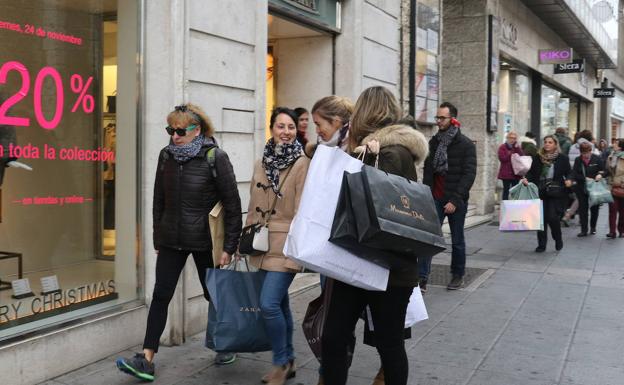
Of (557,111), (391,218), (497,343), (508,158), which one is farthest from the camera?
(557,111)

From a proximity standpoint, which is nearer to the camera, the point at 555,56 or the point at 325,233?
the point at 325,233

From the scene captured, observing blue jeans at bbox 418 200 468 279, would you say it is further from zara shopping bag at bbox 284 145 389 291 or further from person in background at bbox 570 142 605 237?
person in background at bbox 570 142 605 237

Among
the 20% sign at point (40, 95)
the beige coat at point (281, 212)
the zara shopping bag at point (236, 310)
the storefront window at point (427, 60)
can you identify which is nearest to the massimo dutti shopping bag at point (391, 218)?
the beige coat at point (281, 212)

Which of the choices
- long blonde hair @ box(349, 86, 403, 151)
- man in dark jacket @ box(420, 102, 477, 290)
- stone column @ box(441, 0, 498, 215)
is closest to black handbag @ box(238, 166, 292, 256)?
long blonde hair @ box(349, 86, 403, 151)

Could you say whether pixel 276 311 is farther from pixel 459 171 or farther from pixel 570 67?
pixel 570 67

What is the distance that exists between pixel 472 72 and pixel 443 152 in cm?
802

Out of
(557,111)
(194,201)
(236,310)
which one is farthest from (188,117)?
(557,111)

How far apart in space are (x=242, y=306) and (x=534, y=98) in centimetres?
1846

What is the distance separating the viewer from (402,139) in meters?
3.33

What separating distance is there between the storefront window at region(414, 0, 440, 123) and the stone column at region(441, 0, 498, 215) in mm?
3184

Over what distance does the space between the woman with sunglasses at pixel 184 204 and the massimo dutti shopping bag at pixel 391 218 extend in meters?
1.42

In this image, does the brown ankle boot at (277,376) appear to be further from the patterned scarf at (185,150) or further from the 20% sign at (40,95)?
the 20% sign at (40,95)

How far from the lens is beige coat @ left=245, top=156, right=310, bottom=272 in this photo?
409cm

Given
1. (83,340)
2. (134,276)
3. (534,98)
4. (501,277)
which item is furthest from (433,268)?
(534,98)
